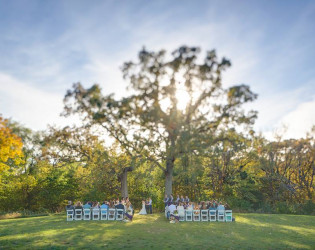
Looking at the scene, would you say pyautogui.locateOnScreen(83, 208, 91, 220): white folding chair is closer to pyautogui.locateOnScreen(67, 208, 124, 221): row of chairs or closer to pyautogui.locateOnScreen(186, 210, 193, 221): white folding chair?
pyautogui.locateOnScreen(67, 208, 124, 221): row of chairs

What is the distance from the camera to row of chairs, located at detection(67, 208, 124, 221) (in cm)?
1870

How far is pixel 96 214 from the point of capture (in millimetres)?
18906

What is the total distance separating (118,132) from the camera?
24922mm

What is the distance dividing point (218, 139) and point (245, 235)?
9603mm

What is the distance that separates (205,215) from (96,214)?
7146 mm

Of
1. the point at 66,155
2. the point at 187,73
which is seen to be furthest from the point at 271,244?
the point at 66,155

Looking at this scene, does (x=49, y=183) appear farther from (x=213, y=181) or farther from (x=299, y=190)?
(x=299, y=190)

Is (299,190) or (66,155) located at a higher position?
(66,155)

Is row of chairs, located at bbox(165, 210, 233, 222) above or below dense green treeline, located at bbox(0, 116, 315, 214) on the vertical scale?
below

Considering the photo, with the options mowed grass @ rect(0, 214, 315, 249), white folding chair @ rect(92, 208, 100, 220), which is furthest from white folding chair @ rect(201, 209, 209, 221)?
white folding chair @ rect(92, 208, 100, 220)

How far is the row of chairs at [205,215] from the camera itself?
1913cm

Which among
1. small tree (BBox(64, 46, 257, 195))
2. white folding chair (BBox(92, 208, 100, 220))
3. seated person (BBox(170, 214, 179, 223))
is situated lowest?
seated person (BBox(170, 214, 179, 223))

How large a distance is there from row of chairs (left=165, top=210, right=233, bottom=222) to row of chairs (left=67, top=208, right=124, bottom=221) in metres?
3.98

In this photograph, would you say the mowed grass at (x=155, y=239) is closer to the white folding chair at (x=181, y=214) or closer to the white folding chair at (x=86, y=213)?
the white folding chair at (x=86, y=213)
